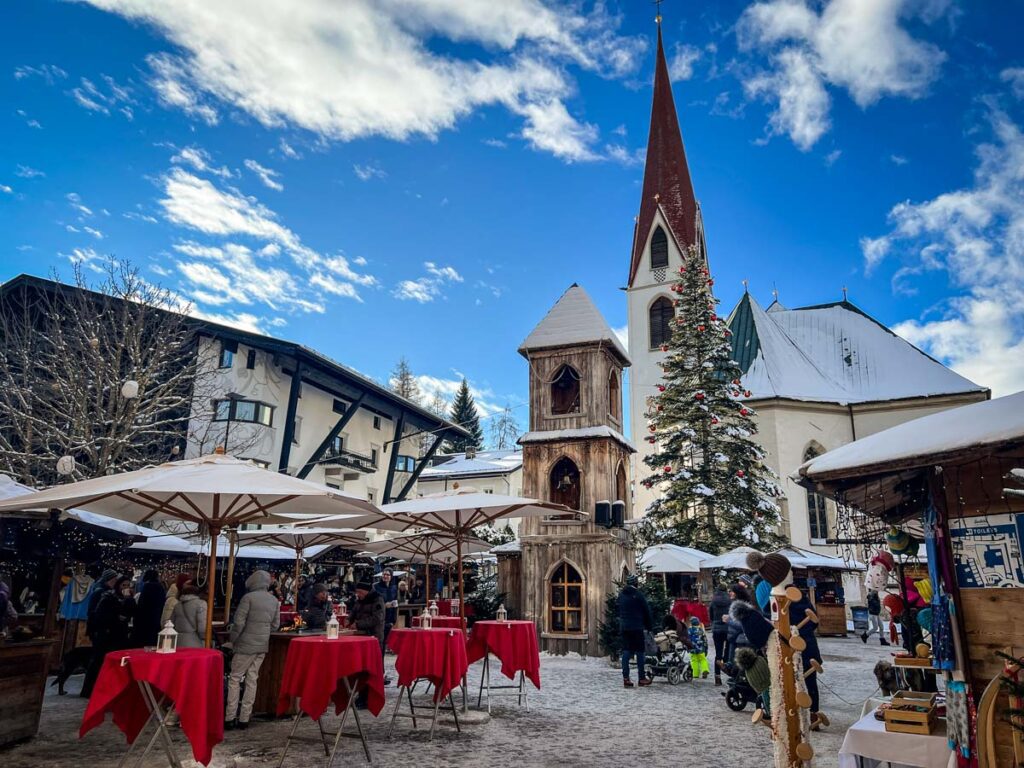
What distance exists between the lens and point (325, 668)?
6621 millimetres

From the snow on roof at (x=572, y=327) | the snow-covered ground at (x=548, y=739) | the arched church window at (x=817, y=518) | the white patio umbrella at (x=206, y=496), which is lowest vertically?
the snow-covered ground at (x=548, y=739)

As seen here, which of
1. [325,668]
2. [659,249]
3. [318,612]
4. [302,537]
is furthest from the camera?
[659,249]

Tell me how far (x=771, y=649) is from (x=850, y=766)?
3.81 ft

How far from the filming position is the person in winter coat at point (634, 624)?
12.4 m

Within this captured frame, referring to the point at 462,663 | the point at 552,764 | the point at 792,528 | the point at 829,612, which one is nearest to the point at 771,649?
Result: the point at 552,764

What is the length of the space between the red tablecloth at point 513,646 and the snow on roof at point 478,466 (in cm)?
3321

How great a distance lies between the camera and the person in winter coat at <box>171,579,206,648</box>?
26.9 feet

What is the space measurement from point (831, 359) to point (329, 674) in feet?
120

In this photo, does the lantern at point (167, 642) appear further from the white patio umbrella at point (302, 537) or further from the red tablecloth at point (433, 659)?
the white patio umbrella at point (302, 537)

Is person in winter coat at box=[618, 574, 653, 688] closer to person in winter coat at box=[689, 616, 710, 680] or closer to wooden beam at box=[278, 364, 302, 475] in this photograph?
person in winter coat at box=[689, 616, 710, 680]

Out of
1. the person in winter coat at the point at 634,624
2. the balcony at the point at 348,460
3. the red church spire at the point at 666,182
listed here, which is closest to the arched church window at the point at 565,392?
→ the person in winter coat at the point at 634,624

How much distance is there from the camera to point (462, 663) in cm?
838

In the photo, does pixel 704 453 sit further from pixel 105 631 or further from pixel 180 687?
pixel 180 687

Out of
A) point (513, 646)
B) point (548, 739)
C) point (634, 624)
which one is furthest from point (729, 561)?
point (548, 739)
